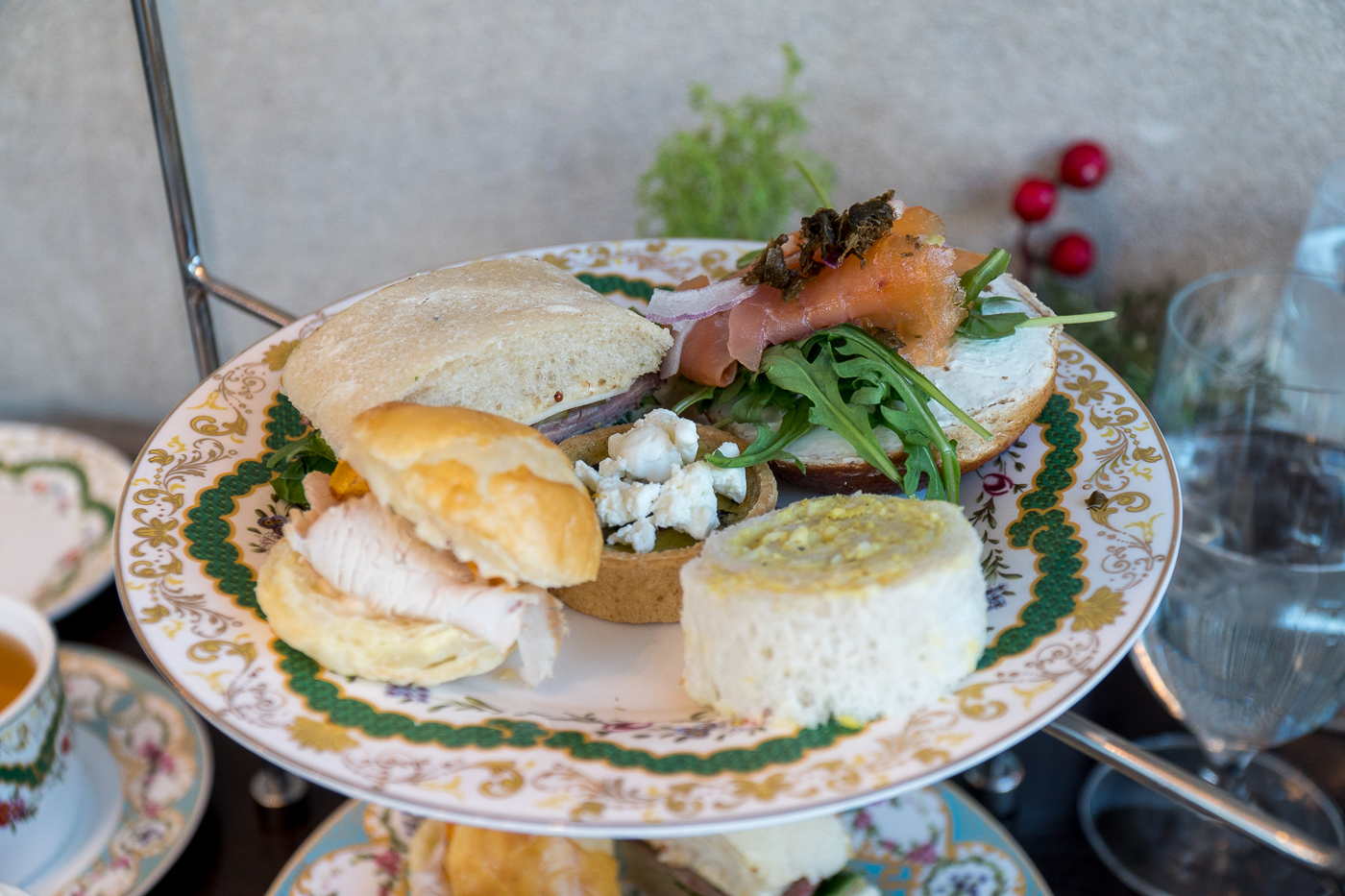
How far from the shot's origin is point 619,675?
40.3 inches

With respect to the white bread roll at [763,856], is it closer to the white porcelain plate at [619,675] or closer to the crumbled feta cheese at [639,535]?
the white porcelain plate at [619,675]

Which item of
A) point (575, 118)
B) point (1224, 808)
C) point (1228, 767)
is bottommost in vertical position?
point (1228, 767)

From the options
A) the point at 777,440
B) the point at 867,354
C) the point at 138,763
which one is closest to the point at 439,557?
the point at 777,440

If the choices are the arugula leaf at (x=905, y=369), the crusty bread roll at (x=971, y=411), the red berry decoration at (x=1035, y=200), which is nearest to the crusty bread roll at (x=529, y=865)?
the crusty bread roll at (x=971, y=411)

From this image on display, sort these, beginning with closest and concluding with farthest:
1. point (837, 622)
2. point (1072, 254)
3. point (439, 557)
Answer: point (837, 622), point (439, 557), point (1072, 254)

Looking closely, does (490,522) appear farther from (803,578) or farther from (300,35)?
(300,35)

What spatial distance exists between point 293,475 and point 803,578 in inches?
26.1

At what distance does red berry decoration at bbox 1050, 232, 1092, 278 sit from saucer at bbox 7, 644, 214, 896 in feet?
6.24

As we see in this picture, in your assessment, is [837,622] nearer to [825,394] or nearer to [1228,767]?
[825,394]

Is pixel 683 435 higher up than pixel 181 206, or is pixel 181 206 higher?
pixel 181 206

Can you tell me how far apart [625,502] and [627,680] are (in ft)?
0.62

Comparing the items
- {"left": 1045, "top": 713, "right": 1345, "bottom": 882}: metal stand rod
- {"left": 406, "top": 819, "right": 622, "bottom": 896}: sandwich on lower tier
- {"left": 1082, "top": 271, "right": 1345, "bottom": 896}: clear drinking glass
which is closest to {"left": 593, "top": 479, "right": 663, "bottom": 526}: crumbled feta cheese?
{"left": 406, "top": 819, "right": 622, "bottom": 896}: sandwich on lower tier

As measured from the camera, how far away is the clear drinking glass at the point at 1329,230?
62.9 inches

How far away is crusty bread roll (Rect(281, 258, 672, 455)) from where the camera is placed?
1.12m
